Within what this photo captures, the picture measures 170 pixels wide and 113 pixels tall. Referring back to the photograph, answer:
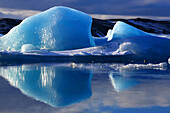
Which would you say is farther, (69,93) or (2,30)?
(2,30)

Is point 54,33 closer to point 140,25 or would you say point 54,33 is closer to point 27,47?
point 27,47

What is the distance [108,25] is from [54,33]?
89341 millimetres

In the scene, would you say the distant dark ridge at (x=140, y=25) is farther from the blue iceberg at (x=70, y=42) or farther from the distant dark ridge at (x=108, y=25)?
the blue iceberg at (x=70, y=42)

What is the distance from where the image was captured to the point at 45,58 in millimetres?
17891

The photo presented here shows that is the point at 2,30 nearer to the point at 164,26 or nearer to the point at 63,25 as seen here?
the point at 164,26

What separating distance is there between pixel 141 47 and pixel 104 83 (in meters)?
12.6

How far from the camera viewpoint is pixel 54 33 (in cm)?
2178

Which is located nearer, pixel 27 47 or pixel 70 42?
pixel 27 47

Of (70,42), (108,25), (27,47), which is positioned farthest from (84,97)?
(108,25)

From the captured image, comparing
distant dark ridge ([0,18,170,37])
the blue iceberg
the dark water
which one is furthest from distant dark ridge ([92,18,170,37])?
the dark water

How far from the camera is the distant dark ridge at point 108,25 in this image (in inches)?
3977

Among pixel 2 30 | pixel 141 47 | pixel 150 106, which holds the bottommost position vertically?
pixel 150 106

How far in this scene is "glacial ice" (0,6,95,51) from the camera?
71.4 feet

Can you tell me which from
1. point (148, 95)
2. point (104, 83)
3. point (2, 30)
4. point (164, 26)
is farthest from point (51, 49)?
point (164, 26)
